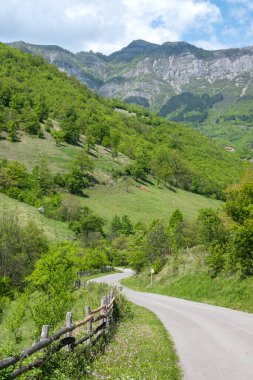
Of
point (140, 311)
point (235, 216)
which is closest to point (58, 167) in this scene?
point (235, 216)

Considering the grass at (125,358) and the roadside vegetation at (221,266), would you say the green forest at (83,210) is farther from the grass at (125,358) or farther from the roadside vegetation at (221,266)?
the grass at (125,358)

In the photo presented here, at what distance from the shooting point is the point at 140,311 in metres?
25.2

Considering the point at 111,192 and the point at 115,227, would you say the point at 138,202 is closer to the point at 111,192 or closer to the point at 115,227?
the point at 111,192

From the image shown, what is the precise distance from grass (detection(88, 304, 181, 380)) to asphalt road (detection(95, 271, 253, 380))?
20.7 inches

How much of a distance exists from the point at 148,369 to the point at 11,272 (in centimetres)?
4213

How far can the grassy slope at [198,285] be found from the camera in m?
27.3

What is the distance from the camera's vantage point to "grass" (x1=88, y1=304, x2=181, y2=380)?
10453 mm

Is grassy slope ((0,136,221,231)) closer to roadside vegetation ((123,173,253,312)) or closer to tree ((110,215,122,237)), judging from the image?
tree ((110,215,122,237))

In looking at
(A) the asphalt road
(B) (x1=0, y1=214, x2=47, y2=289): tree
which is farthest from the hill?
(A) the asphalt road

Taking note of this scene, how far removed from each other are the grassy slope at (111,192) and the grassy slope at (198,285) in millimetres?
58710

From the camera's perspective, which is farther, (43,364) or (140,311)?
(140,311)

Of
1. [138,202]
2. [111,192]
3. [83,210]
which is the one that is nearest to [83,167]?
[111,192]

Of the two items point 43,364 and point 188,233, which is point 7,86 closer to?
point 188,233

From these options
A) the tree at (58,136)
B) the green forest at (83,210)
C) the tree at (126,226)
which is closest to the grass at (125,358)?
the green forest at (83,210)
